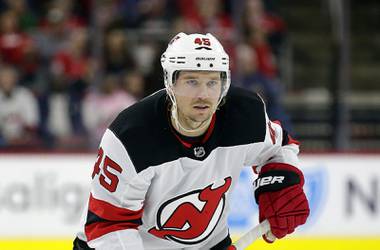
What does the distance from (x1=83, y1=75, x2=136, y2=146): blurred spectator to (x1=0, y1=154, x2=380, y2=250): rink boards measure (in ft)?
1.15

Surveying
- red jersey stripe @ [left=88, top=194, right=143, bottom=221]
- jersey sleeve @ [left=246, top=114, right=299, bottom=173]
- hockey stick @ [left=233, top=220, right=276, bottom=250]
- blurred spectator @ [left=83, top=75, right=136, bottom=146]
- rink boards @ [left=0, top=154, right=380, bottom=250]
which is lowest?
rink boards @ [left=0, top=154, right=380, bottom=250]

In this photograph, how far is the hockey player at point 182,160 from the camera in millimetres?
2738

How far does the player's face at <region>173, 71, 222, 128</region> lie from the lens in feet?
8.83

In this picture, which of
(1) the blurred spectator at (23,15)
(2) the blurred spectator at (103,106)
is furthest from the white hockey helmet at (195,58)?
(1) the blurred spectator at (23,15)

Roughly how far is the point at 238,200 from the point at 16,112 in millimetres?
1649

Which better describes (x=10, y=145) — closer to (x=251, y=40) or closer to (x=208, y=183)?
(x=251, y=40)

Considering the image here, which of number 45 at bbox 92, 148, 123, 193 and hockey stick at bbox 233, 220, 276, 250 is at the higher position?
number 45 at bbox 92, 148, 123, 193

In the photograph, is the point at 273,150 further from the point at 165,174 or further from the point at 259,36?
the point at 259,36

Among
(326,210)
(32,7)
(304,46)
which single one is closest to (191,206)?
(326,210)

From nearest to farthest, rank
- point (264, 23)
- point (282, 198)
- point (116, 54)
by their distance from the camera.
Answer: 1. point (282, 198)
2. point (116, 54)
3. point (264, 23)

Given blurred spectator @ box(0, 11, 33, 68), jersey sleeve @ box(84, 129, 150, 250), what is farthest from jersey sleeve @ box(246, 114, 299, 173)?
blurred spectator @ box(0, 11, 33, 68)

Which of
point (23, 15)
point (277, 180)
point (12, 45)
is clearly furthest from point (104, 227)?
point (23, 15)

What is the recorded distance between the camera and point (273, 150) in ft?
10.1

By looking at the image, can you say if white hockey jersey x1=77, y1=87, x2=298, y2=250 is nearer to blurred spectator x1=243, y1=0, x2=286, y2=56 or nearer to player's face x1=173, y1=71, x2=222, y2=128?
player's face x1=173, y1=71, x2=222, y2=128
